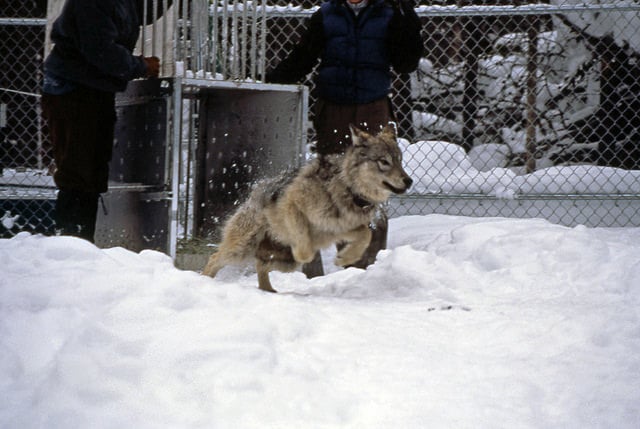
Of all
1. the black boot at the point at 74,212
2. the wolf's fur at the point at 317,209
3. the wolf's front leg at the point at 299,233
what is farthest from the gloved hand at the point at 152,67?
the wolf's front leg at the point at 299,233

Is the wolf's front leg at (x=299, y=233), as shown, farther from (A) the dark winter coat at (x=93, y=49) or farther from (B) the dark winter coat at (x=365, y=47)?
(A) the dark winter coat at (x=93, y=49)

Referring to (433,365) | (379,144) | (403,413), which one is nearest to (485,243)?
(379,144)

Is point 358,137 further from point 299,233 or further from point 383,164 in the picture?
point 299,233

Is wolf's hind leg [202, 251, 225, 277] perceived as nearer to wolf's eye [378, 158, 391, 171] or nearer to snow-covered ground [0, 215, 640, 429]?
snow-covered ground [0, 215, 640, 429]

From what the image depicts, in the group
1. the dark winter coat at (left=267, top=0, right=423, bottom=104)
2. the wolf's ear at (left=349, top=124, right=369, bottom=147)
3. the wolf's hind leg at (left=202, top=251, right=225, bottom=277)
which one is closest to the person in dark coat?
the dark winter coat at (left=267, top=0, right=423, bottom=104)

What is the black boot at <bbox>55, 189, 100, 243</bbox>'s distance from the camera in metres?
4.98

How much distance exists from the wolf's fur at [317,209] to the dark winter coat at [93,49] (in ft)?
3.90

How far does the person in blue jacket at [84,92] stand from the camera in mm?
4766

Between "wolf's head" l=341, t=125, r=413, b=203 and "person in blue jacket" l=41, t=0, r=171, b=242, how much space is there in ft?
4.93

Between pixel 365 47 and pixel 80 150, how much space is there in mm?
2086

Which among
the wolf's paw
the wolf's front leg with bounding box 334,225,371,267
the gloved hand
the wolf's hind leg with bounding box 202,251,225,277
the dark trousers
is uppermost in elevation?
the gloved hand

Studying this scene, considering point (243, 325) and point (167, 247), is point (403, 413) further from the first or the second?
point (167, 247)

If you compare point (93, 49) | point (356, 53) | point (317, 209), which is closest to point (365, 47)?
point (356, 53)

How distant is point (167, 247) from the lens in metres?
5.07
